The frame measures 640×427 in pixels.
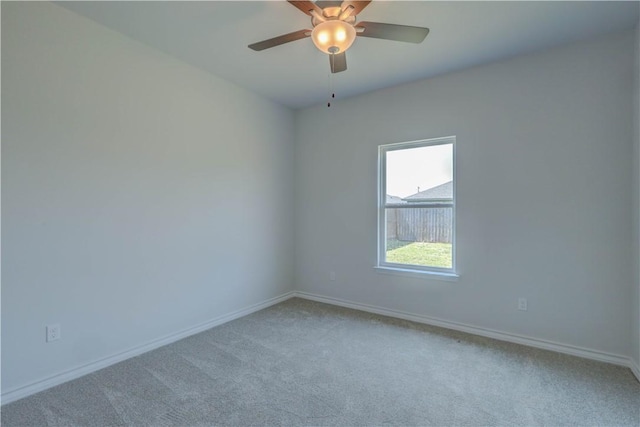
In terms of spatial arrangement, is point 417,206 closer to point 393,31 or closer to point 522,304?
point 522,304

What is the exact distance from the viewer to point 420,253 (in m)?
3.45

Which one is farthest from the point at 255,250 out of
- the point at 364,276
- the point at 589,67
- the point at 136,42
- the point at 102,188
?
the point at 589,67

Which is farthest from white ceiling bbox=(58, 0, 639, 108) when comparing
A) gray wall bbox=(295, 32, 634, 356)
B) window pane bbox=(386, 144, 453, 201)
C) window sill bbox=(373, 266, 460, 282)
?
window sill bbox=(373, 266, 460, 282)

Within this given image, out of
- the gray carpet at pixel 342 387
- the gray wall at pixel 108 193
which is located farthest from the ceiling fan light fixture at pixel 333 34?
the gray carpet at pixel 342 387

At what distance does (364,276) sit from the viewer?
3764 millimetres

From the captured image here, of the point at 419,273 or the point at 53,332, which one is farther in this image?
the point at 419,273

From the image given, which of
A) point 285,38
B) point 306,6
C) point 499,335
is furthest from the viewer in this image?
point 499,335

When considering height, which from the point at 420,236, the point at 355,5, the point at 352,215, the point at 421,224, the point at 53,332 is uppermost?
the point at 355,5

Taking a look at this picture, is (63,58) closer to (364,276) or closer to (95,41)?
(95,41)

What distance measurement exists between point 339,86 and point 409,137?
1004mm

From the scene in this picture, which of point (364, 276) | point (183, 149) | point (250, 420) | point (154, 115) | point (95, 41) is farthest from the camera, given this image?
point (364, 276)

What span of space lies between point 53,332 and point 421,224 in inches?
135

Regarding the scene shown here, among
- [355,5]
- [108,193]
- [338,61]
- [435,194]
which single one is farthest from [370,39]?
[108,193]

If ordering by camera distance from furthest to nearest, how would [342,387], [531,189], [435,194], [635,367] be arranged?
[435,194] → [531,189] → [635,367] → [342,387]
